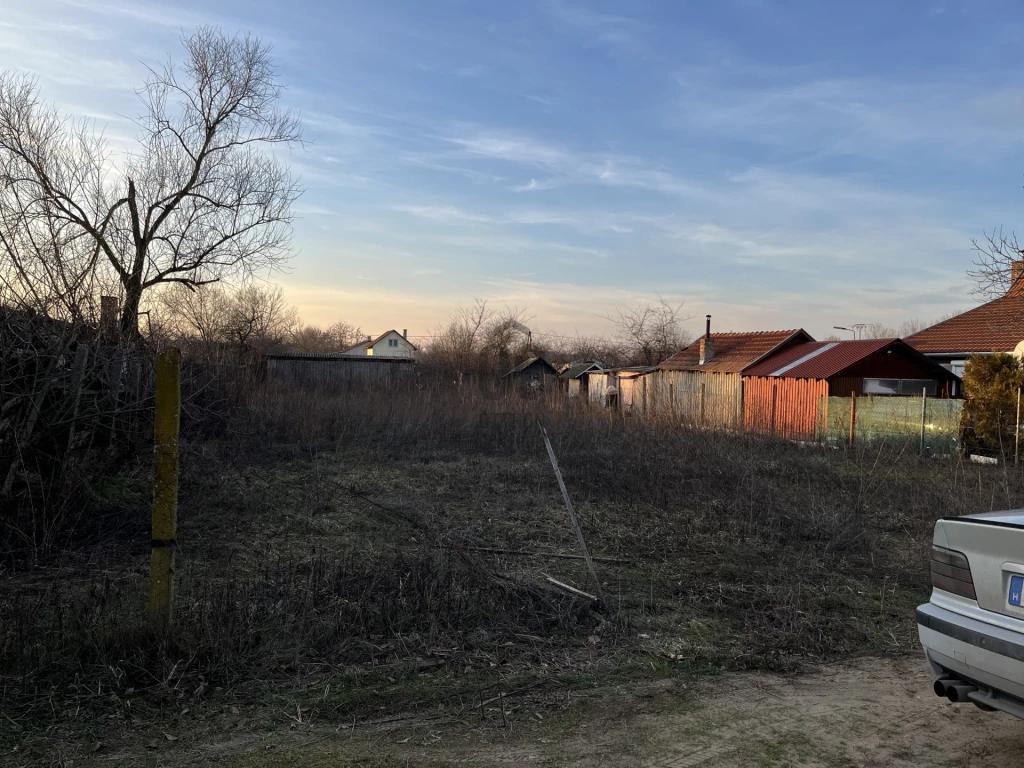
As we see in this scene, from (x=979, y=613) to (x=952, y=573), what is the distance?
0.87ft

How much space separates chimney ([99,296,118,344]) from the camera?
7.11 meters

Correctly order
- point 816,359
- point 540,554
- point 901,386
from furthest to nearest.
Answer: point 816,359 < point 901,386 < point 540,554

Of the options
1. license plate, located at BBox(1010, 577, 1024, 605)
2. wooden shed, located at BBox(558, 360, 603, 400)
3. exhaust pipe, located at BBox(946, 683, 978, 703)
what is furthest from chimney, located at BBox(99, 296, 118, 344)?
wooden shed, located at BBox(558, 360, 603, 400)

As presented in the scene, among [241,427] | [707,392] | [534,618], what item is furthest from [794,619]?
[707,392]

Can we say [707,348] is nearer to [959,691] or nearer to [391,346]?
[959,691]

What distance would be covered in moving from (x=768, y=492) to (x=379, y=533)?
5.61 m

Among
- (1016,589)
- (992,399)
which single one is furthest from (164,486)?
(992,399)

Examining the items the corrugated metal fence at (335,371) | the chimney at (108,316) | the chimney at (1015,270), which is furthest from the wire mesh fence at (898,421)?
the chimney at (108,316)

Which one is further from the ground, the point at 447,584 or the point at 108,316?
the point at 108,316

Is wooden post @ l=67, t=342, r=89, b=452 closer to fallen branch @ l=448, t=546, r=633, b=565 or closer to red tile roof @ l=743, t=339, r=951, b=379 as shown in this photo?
fallen branch @ l=448, t=546, r=633, b=565

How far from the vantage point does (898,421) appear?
17625 mm

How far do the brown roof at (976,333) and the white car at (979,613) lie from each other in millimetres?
19099

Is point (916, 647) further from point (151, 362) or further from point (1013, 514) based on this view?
point (151, 362)

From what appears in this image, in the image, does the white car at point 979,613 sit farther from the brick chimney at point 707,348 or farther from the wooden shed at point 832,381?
the brick chimney at point 707,348
